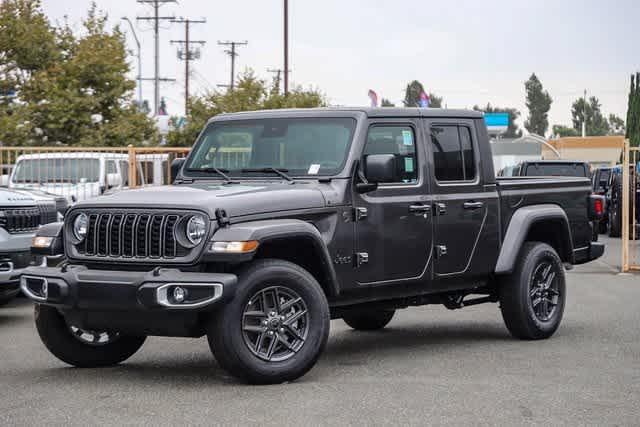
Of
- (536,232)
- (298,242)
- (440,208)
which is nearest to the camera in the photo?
(298,242)

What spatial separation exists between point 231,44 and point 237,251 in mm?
79893

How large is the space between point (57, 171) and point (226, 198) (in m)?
10.5

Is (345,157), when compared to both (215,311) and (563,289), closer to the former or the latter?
(215,311)

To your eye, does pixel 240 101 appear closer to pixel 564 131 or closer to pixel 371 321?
pixel 371 321

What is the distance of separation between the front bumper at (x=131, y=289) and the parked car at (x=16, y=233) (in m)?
3.41

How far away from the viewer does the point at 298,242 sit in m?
8.56

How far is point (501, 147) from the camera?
66.2m

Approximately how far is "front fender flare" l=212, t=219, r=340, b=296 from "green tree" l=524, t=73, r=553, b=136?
5720 inches

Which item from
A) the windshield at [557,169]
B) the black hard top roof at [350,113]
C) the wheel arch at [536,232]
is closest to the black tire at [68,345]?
the black hard top roof at [350,113]

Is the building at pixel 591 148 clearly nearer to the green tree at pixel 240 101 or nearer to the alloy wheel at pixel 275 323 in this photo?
the green tree at pixel 240 101

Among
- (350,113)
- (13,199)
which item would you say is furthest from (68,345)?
(13,199)

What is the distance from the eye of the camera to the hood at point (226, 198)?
26.7ft

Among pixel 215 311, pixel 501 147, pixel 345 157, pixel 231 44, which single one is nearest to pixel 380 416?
pixel 215 311

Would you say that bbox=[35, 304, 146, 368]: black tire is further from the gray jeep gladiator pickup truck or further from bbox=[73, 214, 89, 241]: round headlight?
bbox=[73, 214, 89, 241]: round headlight
